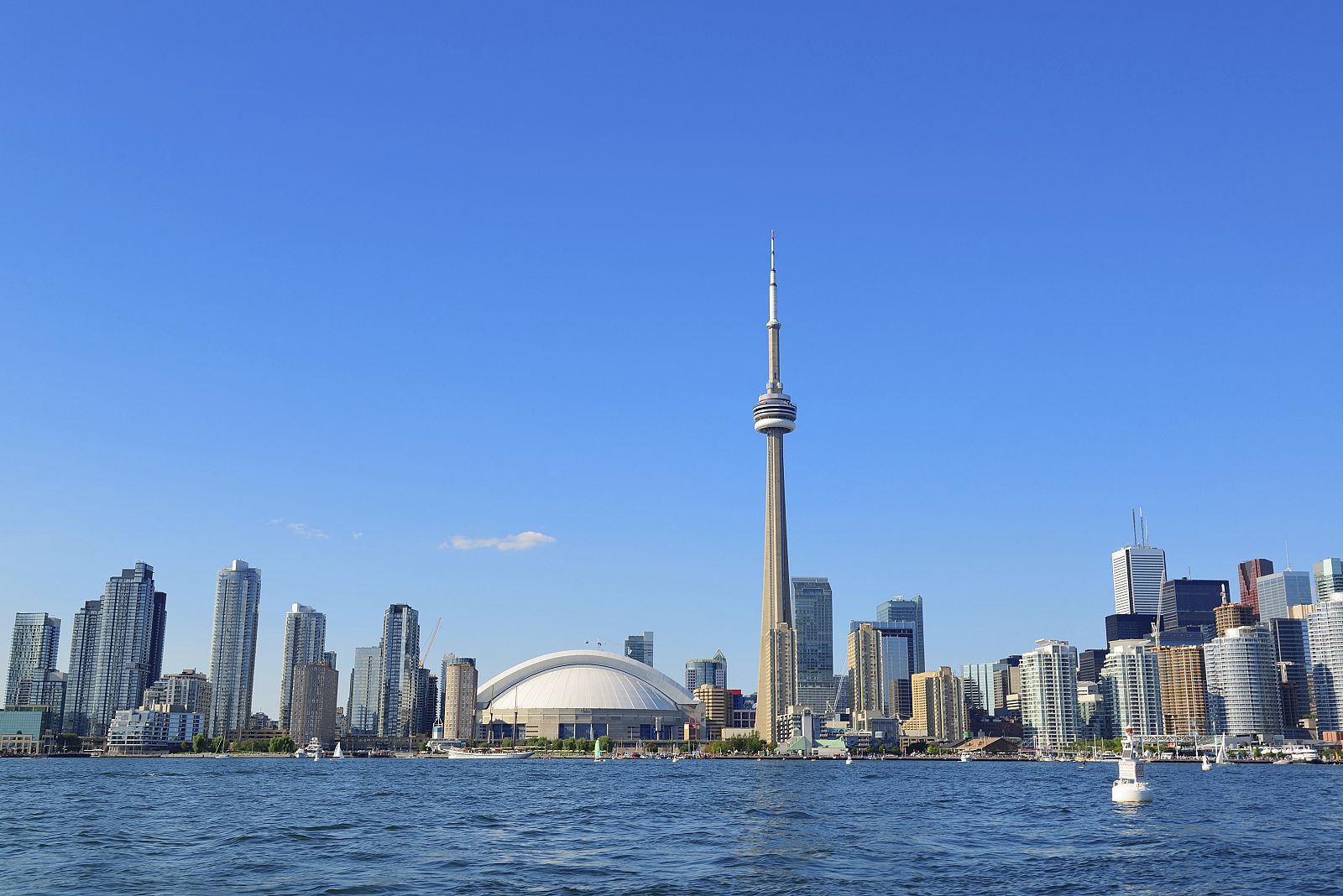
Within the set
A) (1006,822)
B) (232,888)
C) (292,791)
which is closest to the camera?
(232,888)

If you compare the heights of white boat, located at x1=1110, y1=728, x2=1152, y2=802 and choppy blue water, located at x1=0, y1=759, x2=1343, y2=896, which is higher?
white boat, located at x1=1110, y1=728, x2=1152, y2=802

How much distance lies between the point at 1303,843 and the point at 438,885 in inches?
1823

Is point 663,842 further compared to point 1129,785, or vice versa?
point 1129,785

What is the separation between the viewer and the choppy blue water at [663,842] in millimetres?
46531

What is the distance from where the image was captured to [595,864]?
5159 cm

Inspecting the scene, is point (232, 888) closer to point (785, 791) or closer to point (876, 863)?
point (876, 863)

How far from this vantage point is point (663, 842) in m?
60.9

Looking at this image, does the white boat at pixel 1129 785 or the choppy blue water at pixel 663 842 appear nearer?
the choppy blue water at pixel 663 842

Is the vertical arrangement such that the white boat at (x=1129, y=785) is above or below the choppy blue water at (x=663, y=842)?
above

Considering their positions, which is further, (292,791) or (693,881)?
(292,791)

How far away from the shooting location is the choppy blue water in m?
46.5

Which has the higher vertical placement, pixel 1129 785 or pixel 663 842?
pixel 1129 785

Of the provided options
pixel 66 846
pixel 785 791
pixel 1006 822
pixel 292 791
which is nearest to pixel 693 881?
pixel 66 846

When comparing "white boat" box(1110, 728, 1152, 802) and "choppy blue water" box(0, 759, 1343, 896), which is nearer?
"choppy blue water" box(0, 759, 1343, 896)
